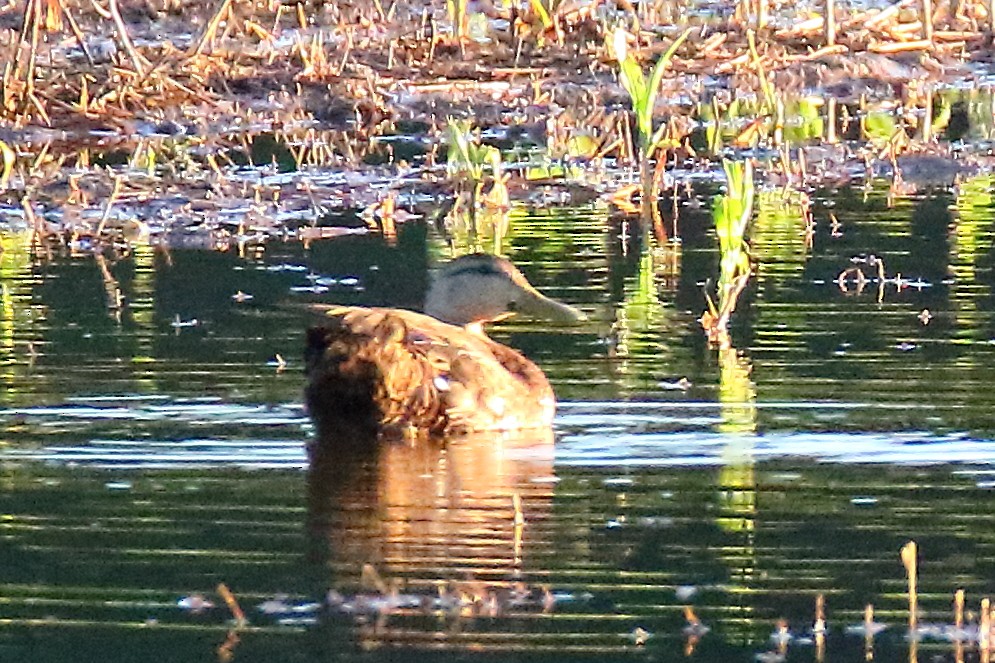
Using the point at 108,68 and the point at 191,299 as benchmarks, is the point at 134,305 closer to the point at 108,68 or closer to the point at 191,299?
the point at 191,299

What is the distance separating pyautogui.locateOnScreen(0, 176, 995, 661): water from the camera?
226 inches

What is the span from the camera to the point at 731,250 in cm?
1013

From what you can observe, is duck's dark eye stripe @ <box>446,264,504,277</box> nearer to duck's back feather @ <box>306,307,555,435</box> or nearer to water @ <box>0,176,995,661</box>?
water @ <box>0,176,995,661</box>

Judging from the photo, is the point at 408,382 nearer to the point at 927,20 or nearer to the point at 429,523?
the point at 429,523

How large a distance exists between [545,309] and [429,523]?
2429mm

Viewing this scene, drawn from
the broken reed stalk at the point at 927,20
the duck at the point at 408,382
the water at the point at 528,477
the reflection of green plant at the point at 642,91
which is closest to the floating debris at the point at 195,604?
the water at the point at 528,477

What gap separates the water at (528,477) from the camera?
18.8 ft

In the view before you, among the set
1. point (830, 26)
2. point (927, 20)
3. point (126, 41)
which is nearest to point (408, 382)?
point (126, 41)

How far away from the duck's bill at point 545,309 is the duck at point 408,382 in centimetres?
42

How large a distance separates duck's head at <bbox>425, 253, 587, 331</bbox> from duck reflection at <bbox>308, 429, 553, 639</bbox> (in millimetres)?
856

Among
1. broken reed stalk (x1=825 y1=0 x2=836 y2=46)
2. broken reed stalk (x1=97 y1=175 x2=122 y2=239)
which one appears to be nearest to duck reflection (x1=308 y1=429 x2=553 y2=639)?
broken reed stalk (x1=97 y1=175 x2=122 y2=239)

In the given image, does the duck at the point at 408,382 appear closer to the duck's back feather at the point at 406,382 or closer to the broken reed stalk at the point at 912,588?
the duck's back feather at the point at 406,382

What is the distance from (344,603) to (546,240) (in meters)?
6.66

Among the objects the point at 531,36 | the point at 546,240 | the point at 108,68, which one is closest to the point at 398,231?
the point at 546,240
